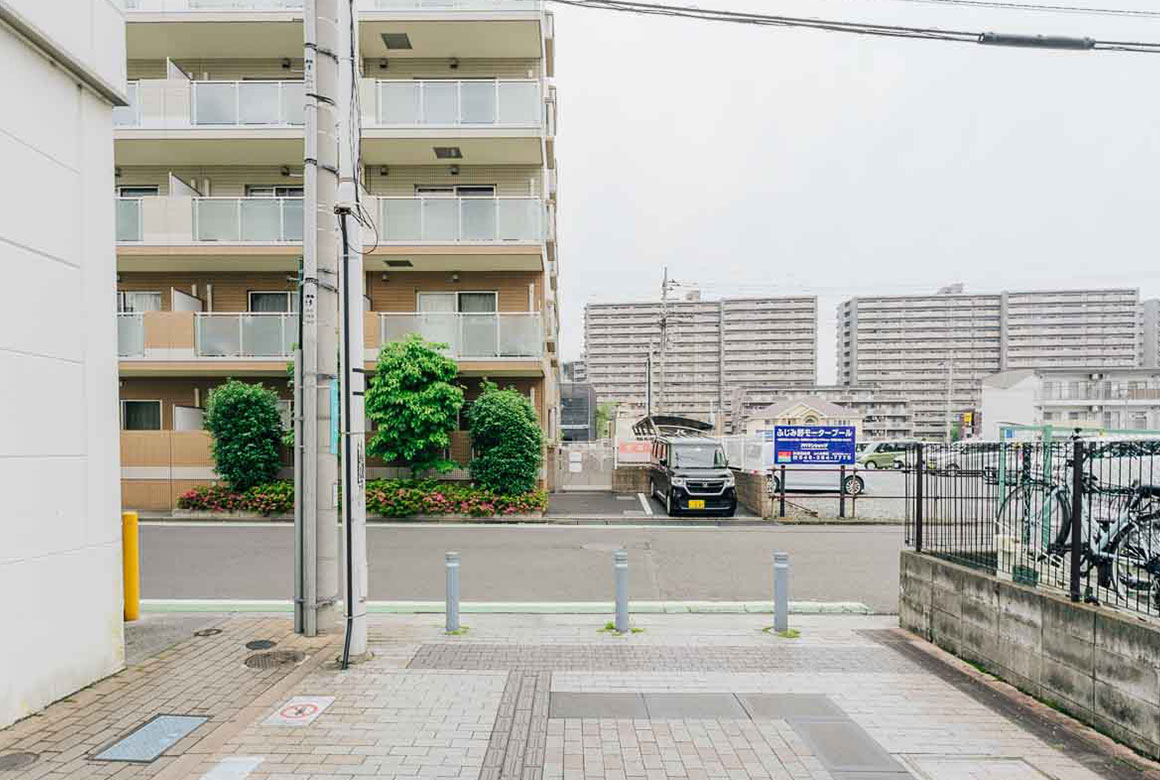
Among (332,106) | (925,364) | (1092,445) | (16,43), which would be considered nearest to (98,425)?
(16,43)

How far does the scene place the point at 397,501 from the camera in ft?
48.7

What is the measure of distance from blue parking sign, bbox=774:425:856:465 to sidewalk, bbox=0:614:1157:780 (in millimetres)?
10206

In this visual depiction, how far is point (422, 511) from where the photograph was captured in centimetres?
1488

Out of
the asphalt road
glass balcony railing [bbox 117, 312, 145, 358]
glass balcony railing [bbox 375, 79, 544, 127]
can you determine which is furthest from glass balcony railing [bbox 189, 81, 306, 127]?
the asphalt road

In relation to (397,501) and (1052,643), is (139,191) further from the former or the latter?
(1052,643)

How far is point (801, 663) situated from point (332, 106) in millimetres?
6942

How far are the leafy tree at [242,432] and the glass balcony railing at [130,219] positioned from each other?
4880 millimetres

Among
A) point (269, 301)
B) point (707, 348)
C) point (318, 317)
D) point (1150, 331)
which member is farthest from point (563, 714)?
point (1150, 331)

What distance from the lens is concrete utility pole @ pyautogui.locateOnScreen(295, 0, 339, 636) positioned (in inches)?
233

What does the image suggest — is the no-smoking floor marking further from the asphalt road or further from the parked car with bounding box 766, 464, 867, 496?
the parked car with bounding box 766, 464, 867, 496

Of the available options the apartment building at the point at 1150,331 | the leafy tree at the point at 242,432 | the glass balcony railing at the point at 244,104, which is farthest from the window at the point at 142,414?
the apartment building at the point at 1150,331

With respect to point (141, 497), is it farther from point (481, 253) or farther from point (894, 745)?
point (894, 745)

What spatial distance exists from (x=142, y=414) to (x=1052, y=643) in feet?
67.4

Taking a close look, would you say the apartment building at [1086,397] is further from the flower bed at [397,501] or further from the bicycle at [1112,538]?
the bicycle at [1112,538]
